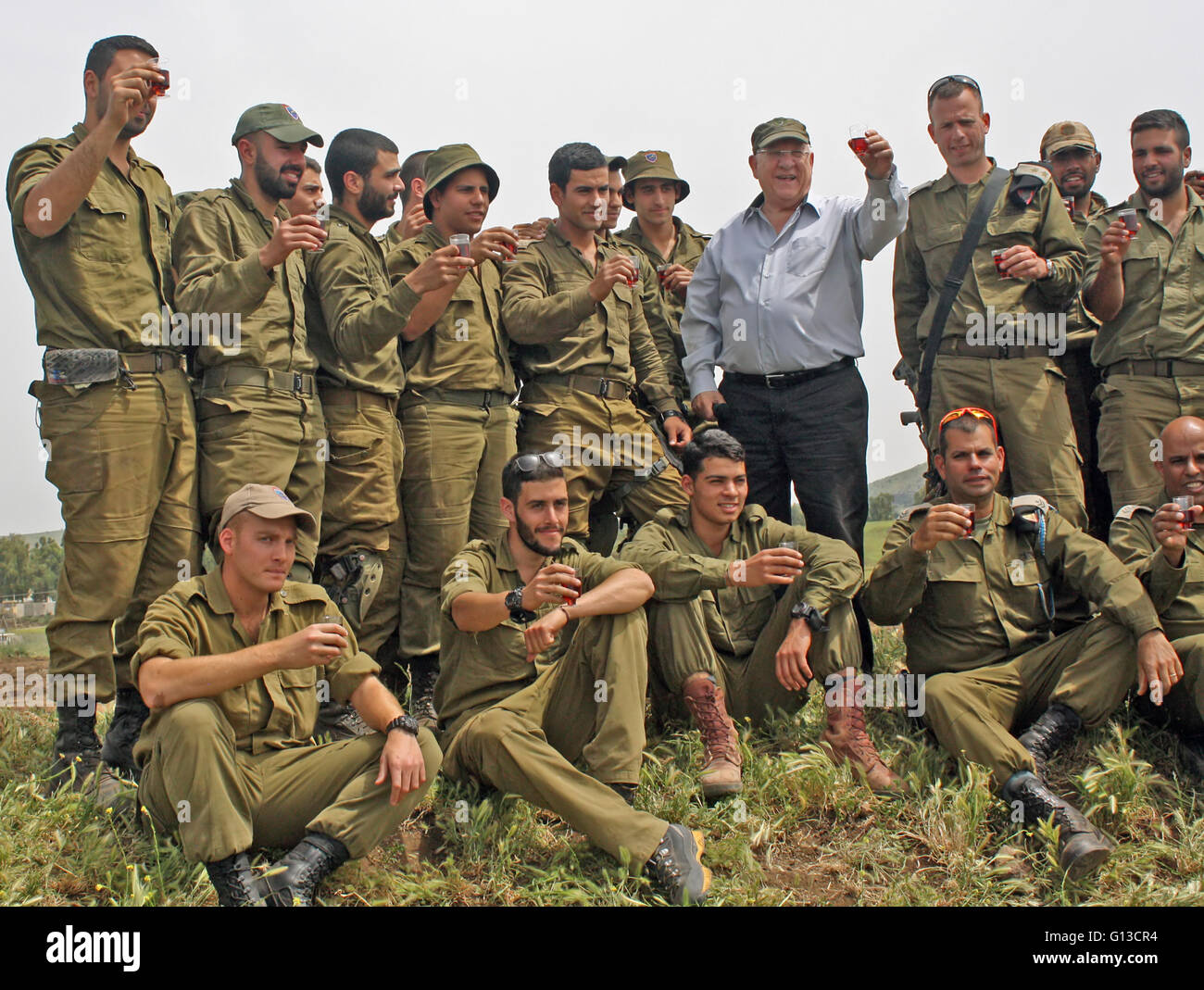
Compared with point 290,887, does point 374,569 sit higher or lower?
higher

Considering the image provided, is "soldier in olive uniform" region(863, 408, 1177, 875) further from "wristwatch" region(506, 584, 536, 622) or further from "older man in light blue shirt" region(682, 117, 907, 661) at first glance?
"wristwatch" region(506, 584, 536, 622)

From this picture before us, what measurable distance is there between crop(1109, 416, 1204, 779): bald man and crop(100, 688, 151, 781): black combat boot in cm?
473

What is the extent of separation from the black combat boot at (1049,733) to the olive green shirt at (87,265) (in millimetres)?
4491

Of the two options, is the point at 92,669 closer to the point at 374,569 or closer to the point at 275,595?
the point at 275,595

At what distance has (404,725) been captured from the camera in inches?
162

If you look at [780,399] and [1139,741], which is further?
[780,399]

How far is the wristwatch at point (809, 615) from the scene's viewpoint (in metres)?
5.14

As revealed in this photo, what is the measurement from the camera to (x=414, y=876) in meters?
4.32

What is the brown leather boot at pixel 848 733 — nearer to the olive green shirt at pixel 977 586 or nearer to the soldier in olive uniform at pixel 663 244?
the olive green shirt at pixel 977 586

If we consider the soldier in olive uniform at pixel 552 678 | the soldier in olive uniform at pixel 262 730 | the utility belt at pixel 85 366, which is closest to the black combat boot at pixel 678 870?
the soldier in olive uniform at pixel 552 678

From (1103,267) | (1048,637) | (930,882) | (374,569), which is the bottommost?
(930,882)

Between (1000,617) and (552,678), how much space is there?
2270 mm

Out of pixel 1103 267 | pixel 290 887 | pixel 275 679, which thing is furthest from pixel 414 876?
pixel 1103 267

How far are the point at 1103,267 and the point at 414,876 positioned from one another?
16.4 ft
